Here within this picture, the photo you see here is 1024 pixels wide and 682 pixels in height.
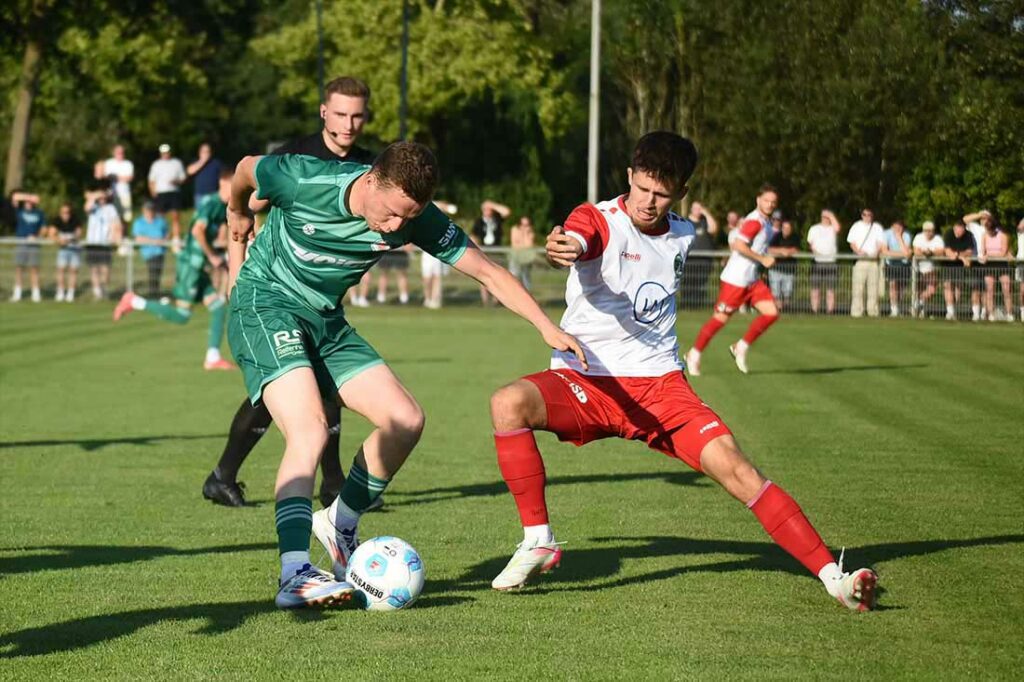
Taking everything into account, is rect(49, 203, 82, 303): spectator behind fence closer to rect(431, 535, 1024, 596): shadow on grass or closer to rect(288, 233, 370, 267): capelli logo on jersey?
rect(431, 535, 1024, 596): shadow on grass

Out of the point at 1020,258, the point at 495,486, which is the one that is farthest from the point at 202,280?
the point at 1020,258

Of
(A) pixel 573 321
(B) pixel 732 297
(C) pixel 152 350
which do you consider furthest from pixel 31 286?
(A) pixel 573 321

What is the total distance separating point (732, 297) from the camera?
60.0 feet

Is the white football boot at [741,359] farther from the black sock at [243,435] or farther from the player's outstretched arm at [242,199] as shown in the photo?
the player's outstretched arm at [242,199]

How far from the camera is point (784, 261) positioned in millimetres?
23562

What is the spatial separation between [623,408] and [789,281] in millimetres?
19923

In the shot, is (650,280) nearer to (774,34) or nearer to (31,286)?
(774,34)

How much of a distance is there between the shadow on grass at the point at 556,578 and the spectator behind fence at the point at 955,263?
4.43 m

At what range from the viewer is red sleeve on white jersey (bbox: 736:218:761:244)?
16.5 m

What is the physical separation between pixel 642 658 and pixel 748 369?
1334 centimetres

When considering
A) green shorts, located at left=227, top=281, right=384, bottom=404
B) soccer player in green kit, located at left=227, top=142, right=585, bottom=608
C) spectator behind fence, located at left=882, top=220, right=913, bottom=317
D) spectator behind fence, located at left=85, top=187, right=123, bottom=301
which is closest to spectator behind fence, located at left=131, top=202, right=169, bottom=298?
spectator behind fence, located at left=85, top=187, right=123, bottom=301

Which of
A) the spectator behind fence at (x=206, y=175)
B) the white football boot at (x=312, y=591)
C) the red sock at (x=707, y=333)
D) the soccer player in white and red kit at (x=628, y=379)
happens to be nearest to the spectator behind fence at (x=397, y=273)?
the spectator behind fence at (x=206, y=175)

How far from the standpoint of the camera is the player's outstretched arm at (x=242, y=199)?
648 centimetres

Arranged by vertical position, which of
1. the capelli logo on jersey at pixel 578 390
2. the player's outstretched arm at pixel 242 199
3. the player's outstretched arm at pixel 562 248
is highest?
the player's outstretched arm at pixel 242 199
